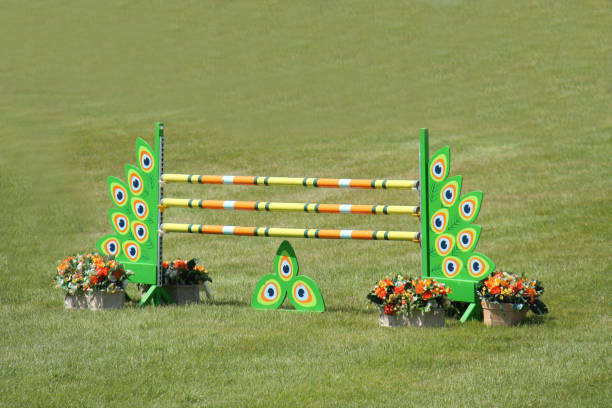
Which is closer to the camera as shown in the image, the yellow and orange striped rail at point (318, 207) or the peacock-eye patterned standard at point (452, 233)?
the peacock-eye patterned standard at point (452, 233)

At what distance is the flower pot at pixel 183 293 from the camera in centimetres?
1018

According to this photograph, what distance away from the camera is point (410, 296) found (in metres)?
8.62

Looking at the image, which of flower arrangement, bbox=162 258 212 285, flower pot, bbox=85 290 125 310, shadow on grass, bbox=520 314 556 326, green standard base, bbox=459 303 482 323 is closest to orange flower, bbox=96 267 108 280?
flower pot, bbox=85 290 125 310

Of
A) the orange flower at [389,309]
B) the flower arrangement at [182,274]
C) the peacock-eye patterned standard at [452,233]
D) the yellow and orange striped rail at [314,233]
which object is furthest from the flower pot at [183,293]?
the peacock-eye patterned standard at [452,233]

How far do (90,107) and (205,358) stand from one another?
20.4m

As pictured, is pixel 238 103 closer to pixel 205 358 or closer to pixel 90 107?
pixel 90 107

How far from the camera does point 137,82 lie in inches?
1050

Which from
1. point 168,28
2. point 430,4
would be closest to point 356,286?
point 168,28

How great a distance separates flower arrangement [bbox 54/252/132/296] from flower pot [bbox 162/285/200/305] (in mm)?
519

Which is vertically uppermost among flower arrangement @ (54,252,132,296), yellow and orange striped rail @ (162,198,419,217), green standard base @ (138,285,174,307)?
yellow and orange striped rail @ (162,198,419,217)

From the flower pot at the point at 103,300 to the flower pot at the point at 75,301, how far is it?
0.07 meters

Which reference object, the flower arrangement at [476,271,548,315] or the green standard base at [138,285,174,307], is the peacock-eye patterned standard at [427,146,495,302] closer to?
the flower arrangement at [476,271,548,315]

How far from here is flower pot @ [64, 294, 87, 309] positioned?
9.90 m

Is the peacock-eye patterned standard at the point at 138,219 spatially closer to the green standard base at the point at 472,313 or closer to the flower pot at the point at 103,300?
the flower pot at the point at 103,300
